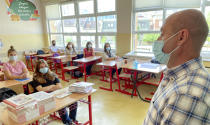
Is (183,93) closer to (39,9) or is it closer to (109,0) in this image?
(109,0)

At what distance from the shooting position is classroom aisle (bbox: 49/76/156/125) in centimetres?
252

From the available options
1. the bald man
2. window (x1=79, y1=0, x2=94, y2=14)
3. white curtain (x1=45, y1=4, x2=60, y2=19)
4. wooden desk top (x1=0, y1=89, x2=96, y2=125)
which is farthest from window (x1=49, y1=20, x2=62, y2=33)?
the bald man

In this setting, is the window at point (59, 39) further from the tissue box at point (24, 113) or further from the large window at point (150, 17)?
the tissue box at point (24, 113)

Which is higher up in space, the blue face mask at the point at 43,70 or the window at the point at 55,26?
the window at the point at 55,26

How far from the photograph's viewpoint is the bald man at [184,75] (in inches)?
23.7

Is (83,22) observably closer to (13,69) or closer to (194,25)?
(13,69)

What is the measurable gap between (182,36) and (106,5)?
475 cm

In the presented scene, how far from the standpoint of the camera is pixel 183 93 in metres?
0.62

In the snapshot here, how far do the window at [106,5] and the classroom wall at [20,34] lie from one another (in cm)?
355

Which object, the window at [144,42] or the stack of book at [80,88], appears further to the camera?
the window at [144,42]

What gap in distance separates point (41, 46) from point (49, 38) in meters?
0.59

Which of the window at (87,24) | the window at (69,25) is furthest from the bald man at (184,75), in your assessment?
the window at (69,25)

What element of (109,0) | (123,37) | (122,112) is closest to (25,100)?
(122,112)

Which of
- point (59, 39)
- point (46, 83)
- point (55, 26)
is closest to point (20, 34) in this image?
point (55, 26)
